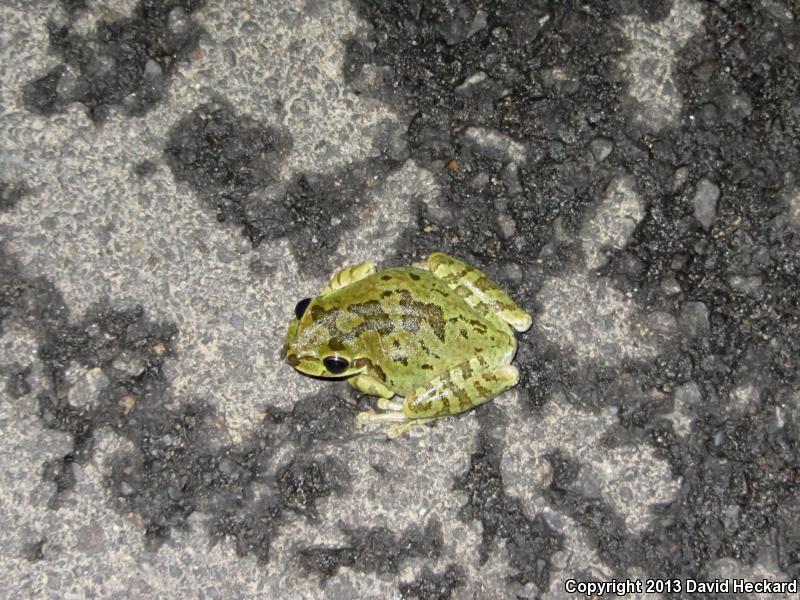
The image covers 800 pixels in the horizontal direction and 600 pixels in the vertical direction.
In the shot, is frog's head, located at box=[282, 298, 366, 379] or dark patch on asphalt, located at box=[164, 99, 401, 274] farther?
dark patch on asphalt, located at box=[164, 99, 401, 274]

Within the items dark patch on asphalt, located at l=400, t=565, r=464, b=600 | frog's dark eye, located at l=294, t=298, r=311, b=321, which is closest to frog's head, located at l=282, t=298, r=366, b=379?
frog's dark eye, located at l=294, t=298, r=311, b=321

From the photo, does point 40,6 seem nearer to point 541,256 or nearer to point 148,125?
point 148,125

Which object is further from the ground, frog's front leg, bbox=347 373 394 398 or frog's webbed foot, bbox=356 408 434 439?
frog's front leg, bbox=347 373 394 398

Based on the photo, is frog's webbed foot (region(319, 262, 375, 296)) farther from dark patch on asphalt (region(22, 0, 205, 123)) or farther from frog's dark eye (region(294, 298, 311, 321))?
dark patch on asphalt (region(22, 0, 205, 123))

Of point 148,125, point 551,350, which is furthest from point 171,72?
point 551,350

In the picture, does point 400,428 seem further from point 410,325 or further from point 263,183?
point 263,183

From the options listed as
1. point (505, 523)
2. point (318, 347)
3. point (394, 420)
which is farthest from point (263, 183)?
point (505, 523)
